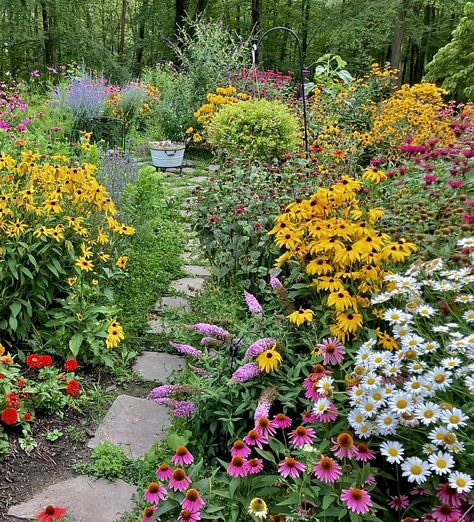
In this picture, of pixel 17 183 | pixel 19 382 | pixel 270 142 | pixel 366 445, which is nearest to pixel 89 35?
pixel 270 142

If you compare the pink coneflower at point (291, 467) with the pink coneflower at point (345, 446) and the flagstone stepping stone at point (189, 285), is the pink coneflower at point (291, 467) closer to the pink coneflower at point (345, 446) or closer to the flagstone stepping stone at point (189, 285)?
the pink coneflower at point (345, 446)

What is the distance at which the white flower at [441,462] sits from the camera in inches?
51.4

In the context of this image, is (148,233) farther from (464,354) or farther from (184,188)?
(464,354)

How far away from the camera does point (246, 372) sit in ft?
6.11

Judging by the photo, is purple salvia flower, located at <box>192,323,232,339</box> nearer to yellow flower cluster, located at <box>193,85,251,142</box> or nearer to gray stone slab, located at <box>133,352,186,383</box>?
gray stone slab, located at <box>133,352,186,383</box>

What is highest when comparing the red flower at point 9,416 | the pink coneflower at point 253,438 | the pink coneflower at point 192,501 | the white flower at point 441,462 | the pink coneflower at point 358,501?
the white flower at point 441,462

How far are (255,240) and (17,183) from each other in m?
1.27

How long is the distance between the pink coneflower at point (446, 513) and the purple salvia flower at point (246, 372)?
71cm

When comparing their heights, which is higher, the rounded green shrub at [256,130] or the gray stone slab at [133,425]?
the rounded green shrub at [256,130]

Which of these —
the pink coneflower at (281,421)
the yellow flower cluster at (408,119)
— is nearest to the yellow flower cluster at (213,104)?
the yellow flower cluster at (408,119)

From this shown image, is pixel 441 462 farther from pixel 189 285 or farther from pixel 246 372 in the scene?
pixel 189 285

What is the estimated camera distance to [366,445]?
1.52 meters

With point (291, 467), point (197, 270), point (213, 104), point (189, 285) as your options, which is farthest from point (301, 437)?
point (213, 104)

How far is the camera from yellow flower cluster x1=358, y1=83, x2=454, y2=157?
4.32 meters
